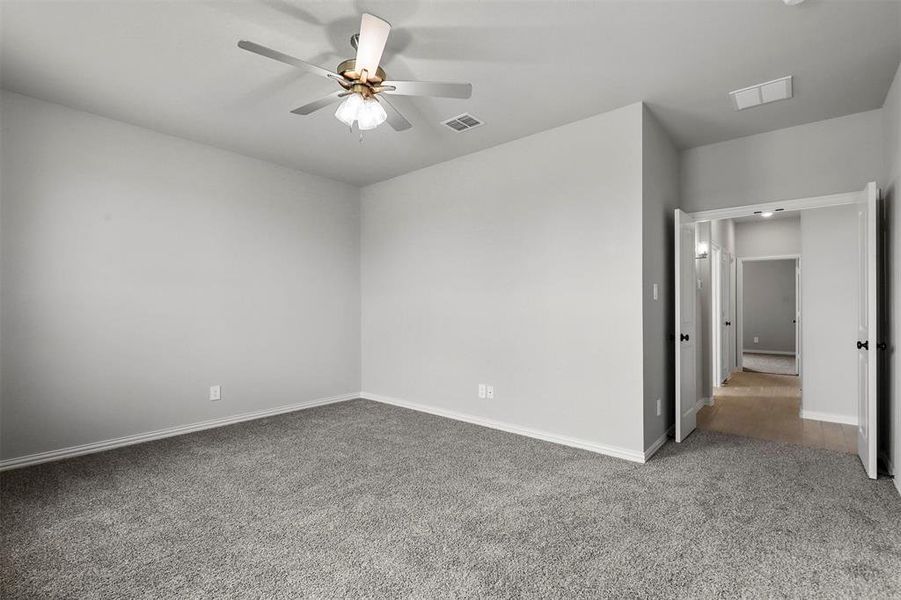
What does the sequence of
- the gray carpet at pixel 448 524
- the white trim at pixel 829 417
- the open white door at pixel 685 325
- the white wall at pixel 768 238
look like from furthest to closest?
1. the white wall at pixel 768 238
2. the white trim at pixel 829 417
3. the open white door at pixel 685 325
4. the gray carpet at pixel 448 524

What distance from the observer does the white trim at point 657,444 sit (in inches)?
129

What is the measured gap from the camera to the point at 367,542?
213 centimetres

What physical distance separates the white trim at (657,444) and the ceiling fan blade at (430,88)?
2777 mm

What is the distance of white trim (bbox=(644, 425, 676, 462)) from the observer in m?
3.28

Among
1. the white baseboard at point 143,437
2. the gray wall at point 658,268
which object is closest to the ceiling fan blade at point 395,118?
the gray wall at point 658,268

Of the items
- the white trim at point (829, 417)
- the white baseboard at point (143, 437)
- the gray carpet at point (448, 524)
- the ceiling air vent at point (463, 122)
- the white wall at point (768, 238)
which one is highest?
the ceiling air vent at point (463, 122)

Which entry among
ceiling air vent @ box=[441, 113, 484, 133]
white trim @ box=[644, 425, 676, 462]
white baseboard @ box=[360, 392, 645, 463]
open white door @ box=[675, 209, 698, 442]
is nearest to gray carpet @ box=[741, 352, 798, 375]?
open white door @ box=[675, 209, 698, 442]

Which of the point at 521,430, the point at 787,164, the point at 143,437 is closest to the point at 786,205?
the point at 787,164

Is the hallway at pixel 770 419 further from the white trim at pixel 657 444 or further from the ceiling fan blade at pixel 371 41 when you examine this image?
the ceiling fan blade at pixel 371 41

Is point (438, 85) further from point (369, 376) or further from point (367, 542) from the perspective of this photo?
point (369, 376)

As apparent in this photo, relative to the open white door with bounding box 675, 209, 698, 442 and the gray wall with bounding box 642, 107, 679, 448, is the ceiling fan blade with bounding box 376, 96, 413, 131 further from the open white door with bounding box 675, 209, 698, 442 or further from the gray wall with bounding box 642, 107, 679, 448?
the open white door with bounding box 675, 209, 698, 442

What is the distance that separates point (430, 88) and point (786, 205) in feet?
10.6

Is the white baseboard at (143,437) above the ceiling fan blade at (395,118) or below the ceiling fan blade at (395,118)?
below

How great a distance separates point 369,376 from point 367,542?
10.9 ft
